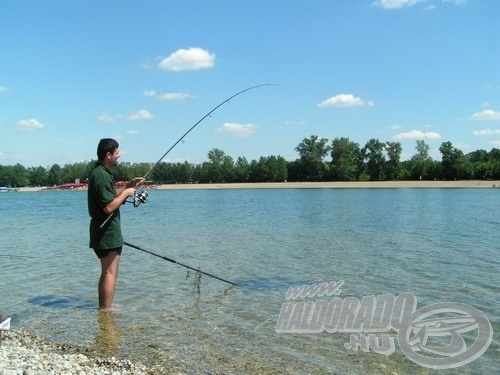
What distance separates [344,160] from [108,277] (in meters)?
123

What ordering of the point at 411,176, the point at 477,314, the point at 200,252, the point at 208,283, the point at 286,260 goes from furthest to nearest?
the point at 411,176 < the point at 200,252 < the point at 286,260 < the point at 208,283 < the point at 477,314

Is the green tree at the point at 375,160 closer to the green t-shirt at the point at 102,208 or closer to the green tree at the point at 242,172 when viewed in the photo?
the green tree at the point at 242,172

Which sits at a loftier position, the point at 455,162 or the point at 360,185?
the point at 455,162

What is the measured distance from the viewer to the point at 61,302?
845 cm

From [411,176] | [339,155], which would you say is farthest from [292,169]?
[411,176]

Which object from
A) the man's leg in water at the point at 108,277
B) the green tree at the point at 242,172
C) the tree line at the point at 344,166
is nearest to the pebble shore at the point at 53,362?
the man's leg in water at the point at 108,277

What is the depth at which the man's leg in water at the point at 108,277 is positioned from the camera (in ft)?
20.9

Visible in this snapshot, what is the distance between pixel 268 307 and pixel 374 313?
1818 millimetres

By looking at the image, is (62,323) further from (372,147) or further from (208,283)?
(372,147)

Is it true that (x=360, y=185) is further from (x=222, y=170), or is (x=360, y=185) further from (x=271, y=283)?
(x=271, y=283)

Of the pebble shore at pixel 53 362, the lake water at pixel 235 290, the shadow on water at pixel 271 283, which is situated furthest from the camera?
the shadow on water at pixel 271 283

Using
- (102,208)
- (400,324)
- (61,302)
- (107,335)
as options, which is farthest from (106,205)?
(400,324)

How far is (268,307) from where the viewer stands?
815 cm

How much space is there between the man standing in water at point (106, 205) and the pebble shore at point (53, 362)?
122 centimetres
